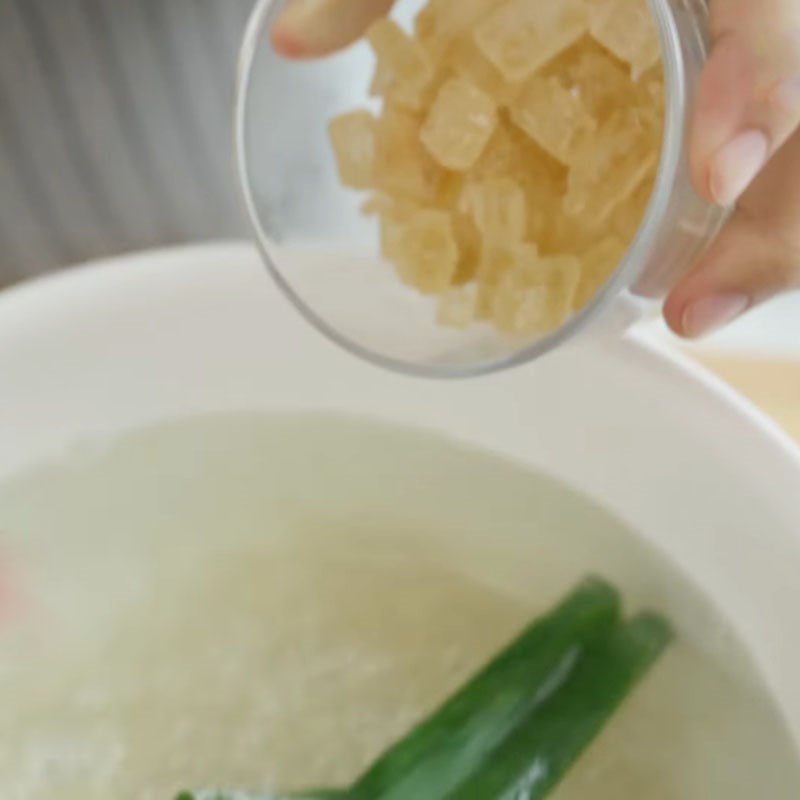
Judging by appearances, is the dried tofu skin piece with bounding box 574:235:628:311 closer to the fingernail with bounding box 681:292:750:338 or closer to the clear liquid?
the fingernail with bounding box 681:292:750:338

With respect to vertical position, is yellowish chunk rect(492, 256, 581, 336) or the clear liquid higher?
yellowish chunk rect(492, 256, 581, 336)

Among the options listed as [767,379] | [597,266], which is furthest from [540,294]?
[767,379]

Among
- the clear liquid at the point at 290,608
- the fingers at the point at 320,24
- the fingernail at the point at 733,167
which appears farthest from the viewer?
the clear liquid at the point at 290,608

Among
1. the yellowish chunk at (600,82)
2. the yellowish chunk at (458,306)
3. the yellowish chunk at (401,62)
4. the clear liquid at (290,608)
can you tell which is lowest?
the clear liquid at (290,608)

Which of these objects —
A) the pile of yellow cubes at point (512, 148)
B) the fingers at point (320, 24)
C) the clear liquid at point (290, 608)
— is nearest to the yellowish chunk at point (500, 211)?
the pile of yellow cubes at point (512, 148)

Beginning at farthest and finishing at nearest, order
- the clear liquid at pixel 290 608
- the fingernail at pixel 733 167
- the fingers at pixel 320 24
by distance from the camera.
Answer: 1. the clear liquid at pixel 290 608
2. the fingers at pixel 320 24
3. the fingernail at pixel 733 167

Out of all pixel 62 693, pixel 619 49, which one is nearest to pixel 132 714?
pixel 62 693

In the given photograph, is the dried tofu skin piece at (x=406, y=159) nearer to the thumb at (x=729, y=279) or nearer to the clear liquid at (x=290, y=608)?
the thumb at (x=729, y=279)

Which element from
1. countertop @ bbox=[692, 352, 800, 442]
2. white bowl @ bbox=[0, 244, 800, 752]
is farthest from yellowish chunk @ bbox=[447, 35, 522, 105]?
countertop @ bbox=[692, 352, 800, 442]
